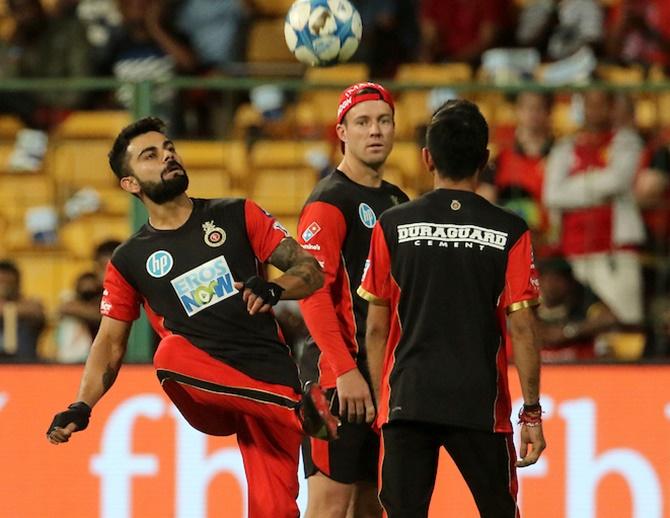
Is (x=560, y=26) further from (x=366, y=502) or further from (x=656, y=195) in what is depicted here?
(x=366, y=502)

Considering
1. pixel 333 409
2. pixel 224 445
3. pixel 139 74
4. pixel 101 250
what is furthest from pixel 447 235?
pixel 139 74

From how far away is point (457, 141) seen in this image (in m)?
5.95

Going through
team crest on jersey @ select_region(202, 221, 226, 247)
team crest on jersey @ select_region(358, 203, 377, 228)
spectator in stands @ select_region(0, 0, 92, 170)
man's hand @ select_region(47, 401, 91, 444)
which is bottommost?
man's hand @ select_region(47, 401, 91, 444)

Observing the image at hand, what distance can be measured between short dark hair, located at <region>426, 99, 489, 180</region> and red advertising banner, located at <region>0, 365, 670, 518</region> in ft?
9.58

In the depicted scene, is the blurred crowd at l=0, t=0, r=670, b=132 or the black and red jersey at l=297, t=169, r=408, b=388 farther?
the blurred crowd at l=0, t=0, r=670, b=132

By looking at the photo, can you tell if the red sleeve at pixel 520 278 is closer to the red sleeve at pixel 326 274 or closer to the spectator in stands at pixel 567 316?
the red sleeve at pixel 326 274

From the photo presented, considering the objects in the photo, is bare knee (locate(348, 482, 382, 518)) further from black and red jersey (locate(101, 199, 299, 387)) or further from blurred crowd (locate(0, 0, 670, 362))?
blurred crowd (locate(0, 0, 670, 362))

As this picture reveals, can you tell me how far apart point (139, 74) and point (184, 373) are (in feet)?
20.1


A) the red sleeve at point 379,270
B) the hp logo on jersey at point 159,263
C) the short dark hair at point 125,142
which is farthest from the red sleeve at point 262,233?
the red sleeve at point 379,270

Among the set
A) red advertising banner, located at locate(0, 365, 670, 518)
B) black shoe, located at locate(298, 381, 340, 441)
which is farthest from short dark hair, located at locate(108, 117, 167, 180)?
red advertising banner, located at locate(0, 365, 670, 518)

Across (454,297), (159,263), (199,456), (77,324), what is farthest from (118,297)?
(77,324)

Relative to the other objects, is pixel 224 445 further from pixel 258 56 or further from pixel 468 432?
pixel 258 56

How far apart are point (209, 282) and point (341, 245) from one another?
0.62 m

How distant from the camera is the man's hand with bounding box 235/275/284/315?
239 inches
